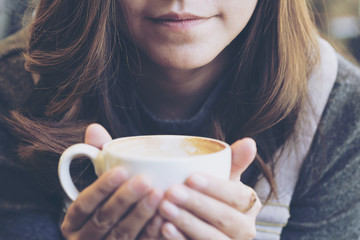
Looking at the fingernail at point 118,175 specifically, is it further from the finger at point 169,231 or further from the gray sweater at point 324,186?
the gray sweater at point 324,186

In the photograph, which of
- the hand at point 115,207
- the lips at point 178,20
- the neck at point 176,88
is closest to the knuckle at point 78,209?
the hand at point 115,207

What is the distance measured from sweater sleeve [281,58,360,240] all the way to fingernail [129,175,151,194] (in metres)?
0.64

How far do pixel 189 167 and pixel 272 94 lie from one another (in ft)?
1.65

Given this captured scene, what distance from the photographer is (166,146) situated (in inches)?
26.9

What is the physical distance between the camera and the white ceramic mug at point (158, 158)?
514 millimetres

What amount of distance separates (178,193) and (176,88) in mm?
604

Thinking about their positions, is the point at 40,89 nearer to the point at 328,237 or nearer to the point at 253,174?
the point at 253,174

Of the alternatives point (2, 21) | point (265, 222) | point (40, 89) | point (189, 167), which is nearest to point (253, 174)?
point (265, 222)

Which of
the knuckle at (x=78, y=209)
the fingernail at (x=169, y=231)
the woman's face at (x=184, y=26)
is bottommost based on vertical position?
the knuckle at (x=78, y=209)

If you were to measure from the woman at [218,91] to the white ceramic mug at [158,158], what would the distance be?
9.8 inches

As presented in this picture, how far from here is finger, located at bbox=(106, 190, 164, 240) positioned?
0.53 m

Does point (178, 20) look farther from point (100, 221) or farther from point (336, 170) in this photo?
point (336, 170)

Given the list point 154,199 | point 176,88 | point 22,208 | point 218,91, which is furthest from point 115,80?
point 154,199

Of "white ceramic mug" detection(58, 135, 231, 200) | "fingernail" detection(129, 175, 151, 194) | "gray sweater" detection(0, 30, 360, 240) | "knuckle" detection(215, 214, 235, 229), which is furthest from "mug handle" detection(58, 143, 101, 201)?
"gray sweater" detection(0, 30, 360, 240)
